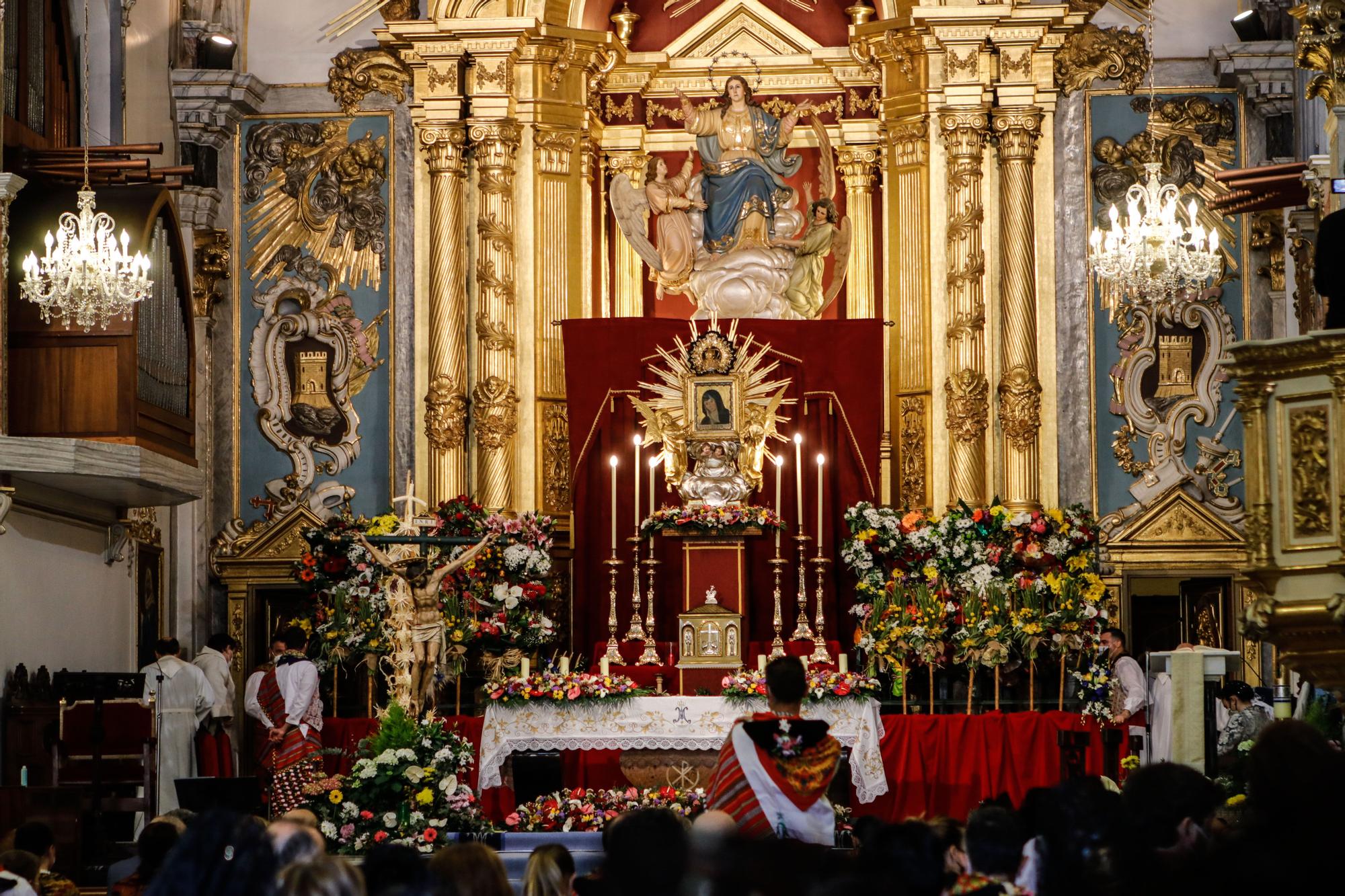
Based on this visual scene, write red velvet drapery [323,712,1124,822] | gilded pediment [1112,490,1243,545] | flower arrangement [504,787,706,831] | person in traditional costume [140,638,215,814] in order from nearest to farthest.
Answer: flower arrangement [504,787,706,831] < person in traditional costume [140,638,215,814] < red velvet drapery [323,712,1124,822] < gilded pediment [1112,490,1243,545]

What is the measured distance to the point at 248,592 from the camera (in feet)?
60.7

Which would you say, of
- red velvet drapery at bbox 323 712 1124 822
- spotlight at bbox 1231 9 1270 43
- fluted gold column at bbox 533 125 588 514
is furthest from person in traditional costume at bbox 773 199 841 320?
red velvet drapery at bbox 323 712 1124 822

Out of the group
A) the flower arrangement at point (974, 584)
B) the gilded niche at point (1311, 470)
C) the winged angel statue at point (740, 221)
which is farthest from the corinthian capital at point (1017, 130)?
the gilded niche at point (1311, 470)

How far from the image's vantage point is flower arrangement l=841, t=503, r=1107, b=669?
53.1 ft

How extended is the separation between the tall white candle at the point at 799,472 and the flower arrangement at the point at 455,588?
7.21 ft

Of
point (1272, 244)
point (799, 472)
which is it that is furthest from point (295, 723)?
point (1272, 244)

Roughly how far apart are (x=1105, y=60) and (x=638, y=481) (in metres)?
5.83

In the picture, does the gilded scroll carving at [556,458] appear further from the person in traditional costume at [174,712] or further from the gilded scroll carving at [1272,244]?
the gilded scroll carving at [1272,244]

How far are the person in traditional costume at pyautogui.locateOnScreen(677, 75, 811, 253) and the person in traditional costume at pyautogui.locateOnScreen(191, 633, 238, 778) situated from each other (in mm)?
6124

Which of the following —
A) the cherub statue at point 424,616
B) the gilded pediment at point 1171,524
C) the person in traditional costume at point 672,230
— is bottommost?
the cherub statue at point 424,616

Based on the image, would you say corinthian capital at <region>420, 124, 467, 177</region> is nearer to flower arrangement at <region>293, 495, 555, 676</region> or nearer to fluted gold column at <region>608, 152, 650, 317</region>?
fluted gold column at <region>608, 152, 650, 317</region>

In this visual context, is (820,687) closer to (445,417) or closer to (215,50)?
(445,417)

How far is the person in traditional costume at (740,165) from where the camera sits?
1919 cm

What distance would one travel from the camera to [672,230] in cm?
1933
